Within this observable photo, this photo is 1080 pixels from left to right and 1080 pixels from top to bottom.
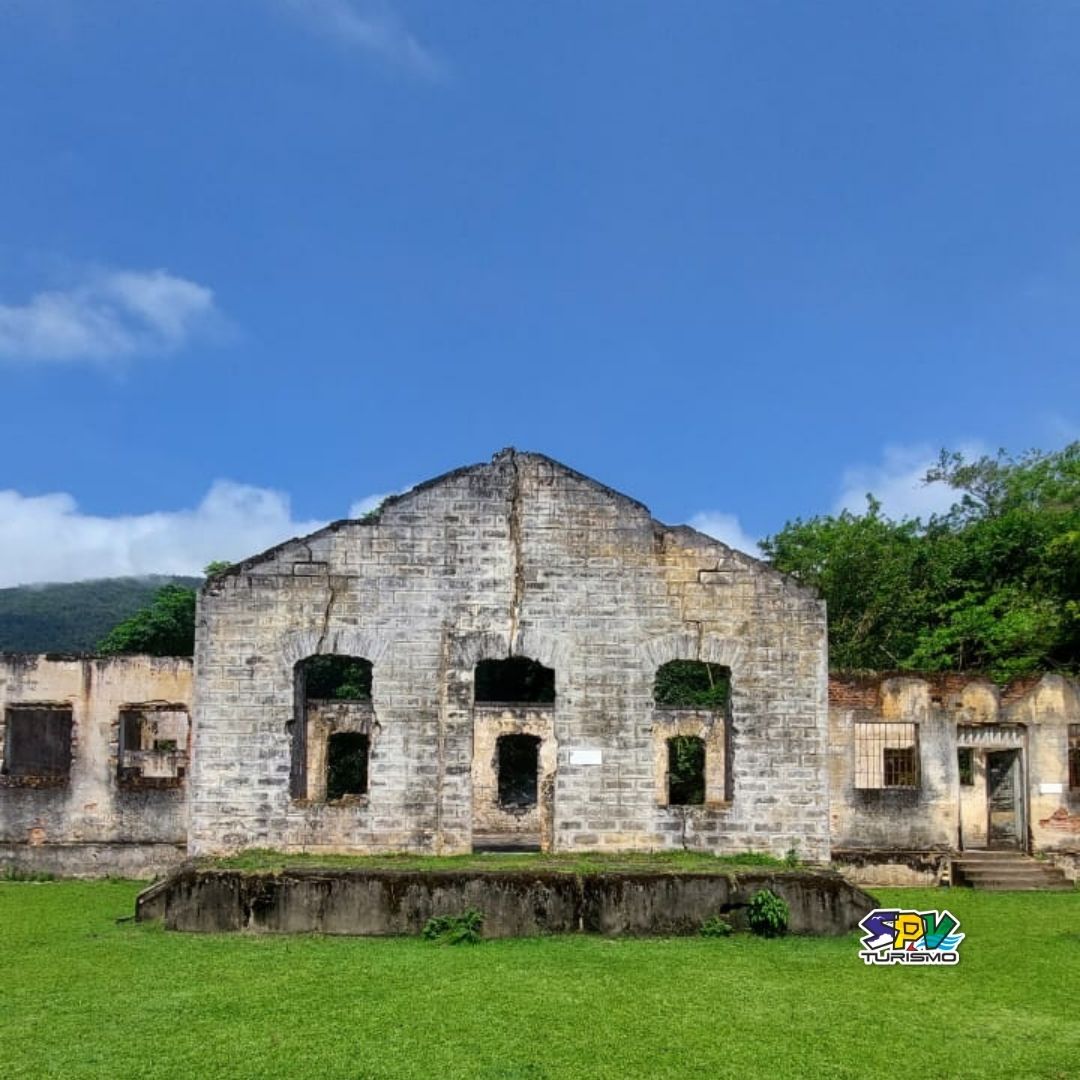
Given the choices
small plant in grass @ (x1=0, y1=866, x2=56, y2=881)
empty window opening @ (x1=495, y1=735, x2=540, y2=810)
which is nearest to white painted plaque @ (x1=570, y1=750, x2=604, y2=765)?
small plant in grass @ (x1=0, y1=866, x2=56, y2=881)

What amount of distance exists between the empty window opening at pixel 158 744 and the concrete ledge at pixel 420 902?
7897mm

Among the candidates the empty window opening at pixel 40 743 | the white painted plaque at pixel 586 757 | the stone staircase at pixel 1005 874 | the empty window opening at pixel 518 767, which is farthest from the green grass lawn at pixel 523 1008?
the empty window opening at pixel 518 767

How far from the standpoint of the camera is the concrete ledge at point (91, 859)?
626 inches

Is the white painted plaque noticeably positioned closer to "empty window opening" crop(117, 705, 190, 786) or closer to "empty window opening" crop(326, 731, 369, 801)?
"empty window opening" crop(117, 705, 190, 786)

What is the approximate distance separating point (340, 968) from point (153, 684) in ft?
Answer: 28.5

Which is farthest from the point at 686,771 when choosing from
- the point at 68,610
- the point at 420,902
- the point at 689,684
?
the point at 68,610

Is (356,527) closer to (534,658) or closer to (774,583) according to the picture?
(534,658)

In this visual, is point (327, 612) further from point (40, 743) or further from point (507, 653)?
point (40, 743)

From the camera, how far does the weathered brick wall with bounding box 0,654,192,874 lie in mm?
16000

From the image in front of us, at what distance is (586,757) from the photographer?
12562 mm

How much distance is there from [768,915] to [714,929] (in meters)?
0.56

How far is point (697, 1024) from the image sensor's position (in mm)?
7891

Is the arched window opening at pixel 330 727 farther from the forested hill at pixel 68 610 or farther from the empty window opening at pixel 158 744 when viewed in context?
the forested hill at pixel 68 610

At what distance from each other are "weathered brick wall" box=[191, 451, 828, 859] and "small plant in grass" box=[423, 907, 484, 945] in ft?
4.79
